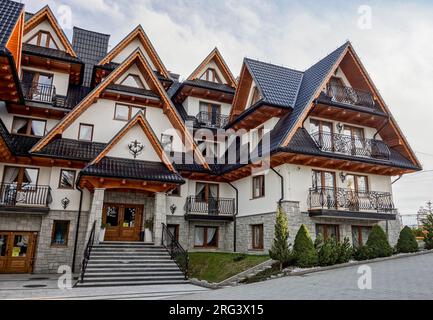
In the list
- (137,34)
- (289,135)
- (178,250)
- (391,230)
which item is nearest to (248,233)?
(178,250)

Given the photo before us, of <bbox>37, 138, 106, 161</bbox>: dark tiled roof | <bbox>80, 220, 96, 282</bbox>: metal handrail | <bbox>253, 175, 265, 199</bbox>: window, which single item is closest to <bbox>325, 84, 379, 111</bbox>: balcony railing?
<bbox>253, 175, 265, 199</bbox>: window

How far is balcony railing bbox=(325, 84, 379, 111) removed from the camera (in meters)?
18.1

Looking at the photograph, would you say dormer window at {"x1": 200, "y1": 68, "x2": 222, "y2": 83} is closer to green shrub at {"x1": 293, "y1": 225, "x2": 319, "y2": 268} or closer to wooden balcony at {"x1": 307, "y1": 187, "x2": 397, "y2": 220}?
wooden balcony at {"x1": 307, "y1": 187, "x2": 397, "y2": 220}

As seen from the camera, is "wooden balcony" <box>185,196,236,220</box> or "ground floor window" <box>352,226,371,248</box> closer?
"ground floor window" <box>352,226,371,248</box>

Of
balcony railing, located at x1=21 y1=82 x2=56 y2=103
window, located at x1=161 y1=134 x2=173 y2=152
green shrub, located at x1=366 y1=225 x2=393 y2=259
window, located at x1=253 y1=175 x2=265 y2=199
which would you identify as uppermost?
balcony railing, located at x1=21 y1=82 x2=56 y2=103

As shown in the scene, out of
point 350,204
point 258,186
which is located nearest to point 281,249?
point 350,204

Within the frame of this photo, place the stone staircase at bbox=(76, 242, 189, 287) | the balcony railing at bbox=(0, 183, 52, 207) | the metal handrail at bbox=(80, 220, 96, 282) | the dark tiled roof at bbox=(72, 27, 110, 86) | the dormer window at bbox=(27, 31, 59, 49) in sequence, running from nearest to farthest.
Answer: the metal handrail at bbox=(80, 220, 96, 282), the stone staircase at bbox=(76, 242, 189, 287), the balcony railing at bbox=(0, 183, 52, 207), the dormer window at bbox=(27, 31, 59, 49), the dark tiled roof at bbox=(72, 27, 110, 86)

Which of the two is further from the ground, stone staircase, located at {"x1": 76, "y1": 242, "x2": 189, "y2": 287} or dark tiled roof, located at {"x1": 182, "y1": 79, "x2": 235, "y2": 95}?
dark tiled roof, located at {"x1": 182, "y1": 79, "x2": 235, "y2": 95}

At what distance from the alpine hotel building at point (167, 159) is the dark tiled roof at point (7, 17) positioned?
1.30 meters

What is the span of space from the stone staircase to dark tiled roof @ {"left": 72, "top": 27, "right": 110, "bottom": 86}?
514 inches

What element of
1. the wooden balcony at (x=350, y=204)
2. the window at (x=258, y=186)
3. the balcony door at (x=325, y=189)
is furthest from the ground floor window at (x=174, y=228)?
the balcony door at (x=325, y=189)

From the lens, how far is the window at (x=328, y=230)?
16.0m

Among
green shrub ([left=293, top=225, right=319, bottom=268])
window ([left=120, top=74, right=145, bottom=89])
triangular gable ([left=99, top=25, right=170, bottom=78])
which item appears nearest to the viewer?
green shrub ([left=293, top=225, right=319, bottom=268])

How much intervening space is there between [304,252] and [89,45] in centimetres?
1883
